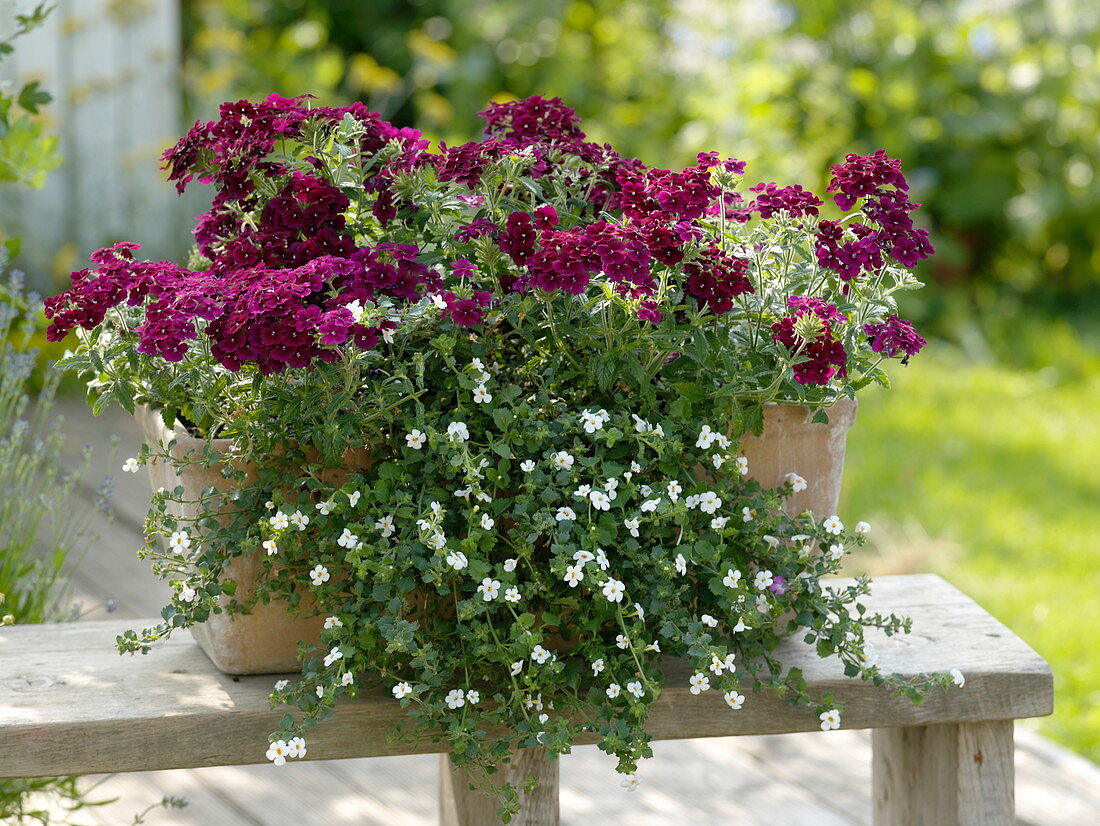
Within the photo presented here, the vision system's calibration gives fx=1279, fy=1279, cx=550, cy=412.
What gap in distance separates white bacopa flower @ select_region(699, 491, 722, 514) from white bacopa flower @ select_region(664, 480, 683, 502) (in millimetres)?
35

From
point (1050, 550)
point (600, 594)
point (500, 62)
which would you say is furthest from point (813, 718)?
point (500, 62)

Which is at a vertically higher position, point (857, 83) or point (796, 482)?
point (857, 83)

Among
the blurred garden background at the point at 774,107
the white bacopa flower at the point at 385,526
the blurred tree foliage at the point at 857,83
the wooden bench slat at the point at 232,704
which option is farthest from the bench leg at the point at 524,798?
the blurred tree foliage at the point at 857,83

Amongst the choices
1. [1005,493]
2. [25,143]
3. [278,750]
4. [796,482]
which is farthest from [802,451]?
[1005,493]

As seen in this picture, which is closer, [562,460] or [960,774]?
[562,460]

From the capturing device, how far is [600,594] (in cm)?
125

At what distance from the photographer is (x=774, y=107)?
15.2 ft

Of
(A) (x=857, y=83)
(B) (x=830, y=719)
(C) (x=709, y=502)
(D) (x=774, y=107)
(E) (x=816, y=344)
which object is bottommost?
(B) (x=830, y=719)

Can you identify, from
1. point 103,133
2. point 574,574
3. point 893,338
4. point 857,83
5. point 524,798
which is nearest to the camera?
point 574,574

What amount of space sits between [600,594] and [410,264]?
0.38 meters

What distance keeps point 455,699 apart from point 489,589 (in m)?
0.12

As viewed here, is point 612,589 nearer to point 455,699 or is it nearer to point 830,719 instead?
point 455,699

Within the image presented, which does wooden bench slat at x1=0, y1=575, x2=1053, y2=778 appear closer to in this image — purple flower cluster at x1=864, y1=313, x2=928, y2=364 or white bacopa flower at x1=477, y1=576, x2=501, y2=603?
white bacopa flower at x1=477, y1=576, x2=501, y2=603

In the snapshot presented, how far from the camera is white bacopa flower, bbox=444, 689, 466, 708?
127 centimetres
